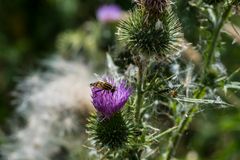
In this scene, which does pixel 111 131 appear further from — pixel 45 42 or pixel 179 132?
pixel 45 42

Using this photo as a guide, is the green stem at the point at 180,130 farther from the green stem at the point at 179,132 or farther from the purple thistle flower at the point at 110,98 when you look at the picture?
the purple thistle flower at the point at 110,98

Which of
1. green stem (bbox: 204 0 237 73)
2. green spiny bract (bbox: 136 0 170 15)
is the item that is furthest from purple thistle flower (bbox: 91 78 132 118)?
green stem (bbox: 204 0 237 73)

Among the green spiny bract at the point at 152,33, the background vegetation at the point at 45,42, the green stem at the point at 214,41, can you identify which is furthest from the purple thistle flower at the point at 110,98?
the background vegetation at the point at 45,42

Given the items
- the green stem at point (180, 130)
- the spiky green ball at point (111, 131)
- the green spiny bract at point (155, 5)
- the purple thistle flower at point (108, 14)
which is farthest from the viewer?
the purple thistle flower at point (108, 14)

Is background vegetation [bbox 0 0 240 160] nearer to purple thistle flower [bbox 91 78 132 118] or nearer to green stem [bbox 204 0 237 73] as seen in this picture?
green stem [bbox 204 0 237 73]

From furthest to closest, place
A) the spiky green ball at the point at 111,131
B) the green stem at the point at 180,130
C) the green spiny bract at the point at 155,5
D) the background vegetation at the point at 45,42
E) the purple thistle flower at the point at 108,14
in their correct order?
the background vegetation at the point at 45,42
the purple thistle flower at the point at 108,14
the green stem at the point at 180,130
the spiky green ball at the point at 111,131
the green spiny bract at the point at 155,5

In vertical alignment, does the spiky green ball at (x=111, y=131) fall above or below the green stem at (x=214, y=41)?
below
